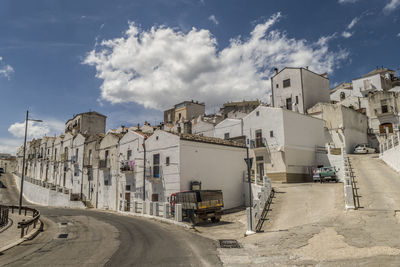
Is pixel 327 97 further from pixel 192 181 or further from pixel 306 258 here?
pixel 306 258

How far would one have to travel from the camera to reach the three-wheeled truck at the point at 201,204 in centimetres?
1862

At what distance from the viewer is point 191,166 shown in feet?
81.4

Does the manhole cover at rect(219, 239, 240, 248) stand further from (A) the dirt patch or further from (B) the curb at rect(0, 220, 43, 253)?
(B) the curb at rect(0, 220, 43, 253)

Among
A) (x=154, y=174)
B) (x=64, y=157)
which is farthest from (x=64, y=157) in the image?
(x=154, y=174)

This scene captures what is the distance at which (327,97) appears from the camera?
146ft

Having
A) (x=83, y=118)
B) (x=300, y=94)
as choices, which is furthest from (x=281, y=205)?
(x=83, y=118)

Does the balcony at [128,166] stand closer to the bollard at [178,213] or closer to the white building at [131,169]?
the white building at [131,169]

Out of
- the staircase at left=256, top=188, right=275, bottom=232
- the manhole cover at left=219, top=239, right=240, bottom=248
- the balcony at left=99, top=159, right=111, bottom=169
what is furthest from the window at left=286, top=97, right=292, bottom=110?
the manhole cover at left=219, top=239, right=240, bottom=248

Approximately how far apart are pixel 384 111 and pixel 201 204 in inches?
1474

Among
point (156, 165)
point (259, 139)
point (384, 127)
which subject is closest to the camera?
point (156, 165)

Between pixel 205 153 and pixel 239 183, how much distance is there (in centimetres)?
466

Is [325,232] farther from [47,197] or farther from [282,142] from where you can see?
[47,197]

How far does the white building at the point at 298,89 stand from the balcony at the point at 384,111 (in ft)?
24.9

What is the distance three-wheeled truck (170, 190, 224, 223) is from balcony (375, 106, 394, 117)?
114 feet
